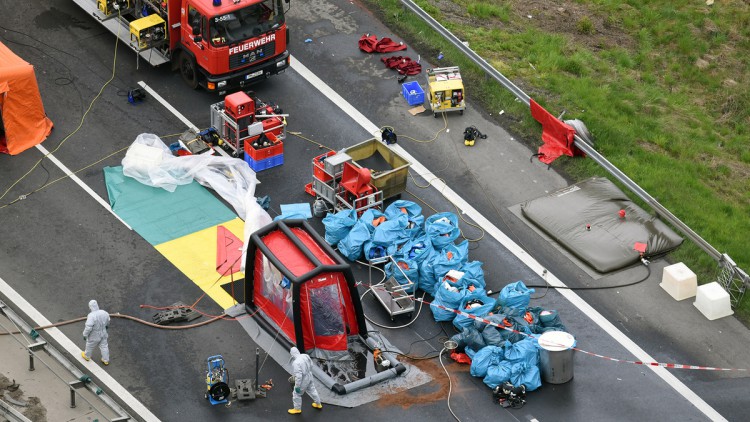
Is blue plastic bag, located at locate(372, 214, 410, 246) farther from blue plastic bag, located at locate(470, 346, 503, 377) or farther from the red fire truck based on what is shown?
the red fire truck

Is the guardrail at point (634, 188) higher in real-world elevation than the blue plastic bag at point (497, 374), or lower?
higher

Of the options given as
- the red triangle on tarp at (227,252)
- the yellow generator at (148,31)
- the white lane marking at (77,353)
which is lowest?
the white lane marking at (77,353)

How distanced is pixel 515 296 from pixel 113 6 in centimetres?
1355

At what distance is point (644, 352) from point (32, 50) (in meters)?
17.5

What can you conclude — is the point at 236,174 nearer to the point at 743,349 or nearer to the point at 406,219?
the point at 406,219

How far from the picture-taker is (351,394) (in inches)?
943

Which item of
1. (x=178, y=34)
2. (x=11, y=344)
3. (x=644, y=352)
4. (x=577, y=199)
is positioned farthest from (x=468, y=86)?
(x=11, y=344)

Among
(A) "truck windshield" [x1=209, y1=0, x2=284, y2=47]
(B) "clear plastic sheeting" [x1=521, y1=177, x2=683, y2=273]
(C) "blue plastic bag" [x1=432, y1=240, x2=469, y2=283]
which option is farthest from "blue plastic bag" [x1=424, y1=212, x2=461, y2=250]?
(A) "truck windshield" [x1=209, y1=0, x2=284, y2=47]

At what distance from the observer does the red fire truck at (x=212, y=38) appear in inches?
1179

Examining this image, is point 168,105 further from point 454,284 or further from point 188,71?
point 454,284

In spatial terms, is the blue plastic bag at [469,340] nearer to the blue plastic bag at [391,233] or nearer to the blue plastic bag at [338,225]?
the blue plastic bag at [391,233]

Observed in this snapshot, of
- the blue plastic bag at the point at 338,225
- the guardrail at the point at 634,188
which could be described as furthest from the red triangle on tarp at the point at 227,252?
the guardrail at the point at 634,188

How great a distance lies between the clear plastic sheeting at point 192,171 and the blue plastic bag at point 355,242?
269cm

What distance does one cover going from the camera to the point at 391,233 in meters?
26.9
